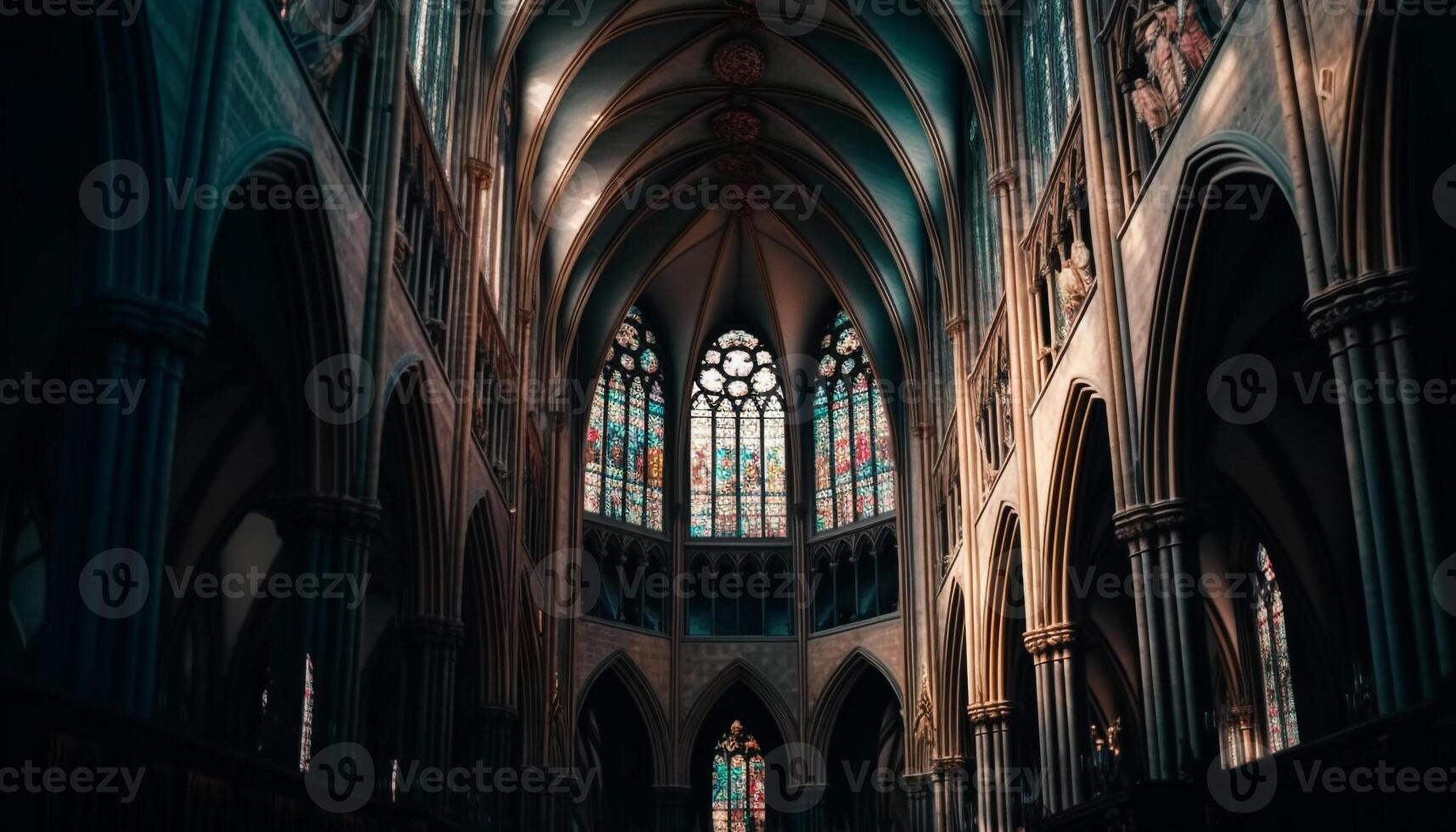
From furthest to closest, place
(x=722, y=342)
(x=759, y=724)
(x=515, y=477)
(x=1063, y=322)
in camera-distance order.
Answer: (x=722, y=342), (x=759, y=724), (x=515, y=477), (x=1063, y=322)

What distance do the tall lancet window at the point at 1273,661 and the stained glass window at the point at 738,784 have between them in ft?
47.8

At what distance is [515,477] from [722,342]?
13.1 meters

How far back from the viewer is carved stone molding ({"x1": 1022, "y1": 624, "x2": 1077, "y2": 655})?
20.3 metres

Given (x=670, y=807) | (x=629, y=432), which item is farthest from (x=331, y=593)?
(x=629, y=432)

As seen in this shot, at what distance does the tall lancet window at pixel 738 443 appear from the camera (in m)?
38.8

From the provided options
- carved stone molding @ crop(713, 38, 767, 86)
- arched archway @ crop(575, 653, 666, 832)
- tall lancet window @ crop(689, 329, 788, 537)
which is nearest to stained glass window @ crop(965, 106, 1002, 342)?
carved stone molding @ crop(713, 38, 767, 86)

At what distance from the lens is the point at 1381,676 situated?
10047 mm

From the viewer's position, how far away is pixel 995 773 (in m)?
25.6

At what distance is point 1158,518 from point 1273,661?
1157 cm

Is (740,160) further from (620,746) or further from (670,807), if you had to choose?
(670,807)

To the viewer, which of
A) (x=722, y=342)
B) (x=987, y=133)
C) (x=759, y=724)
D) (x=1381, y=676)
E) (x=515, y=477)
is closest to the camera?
(x=1381, y=676)

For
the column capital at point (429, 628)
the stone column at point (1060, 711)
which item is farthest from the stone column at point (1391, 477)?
the column capital at point (429, 628)

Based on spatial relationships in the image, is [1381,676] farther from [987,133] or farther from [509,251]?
[509,251]

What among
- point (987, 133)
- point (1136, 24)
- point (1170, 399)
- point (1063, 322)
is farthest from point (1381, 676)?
point (987, 133)
